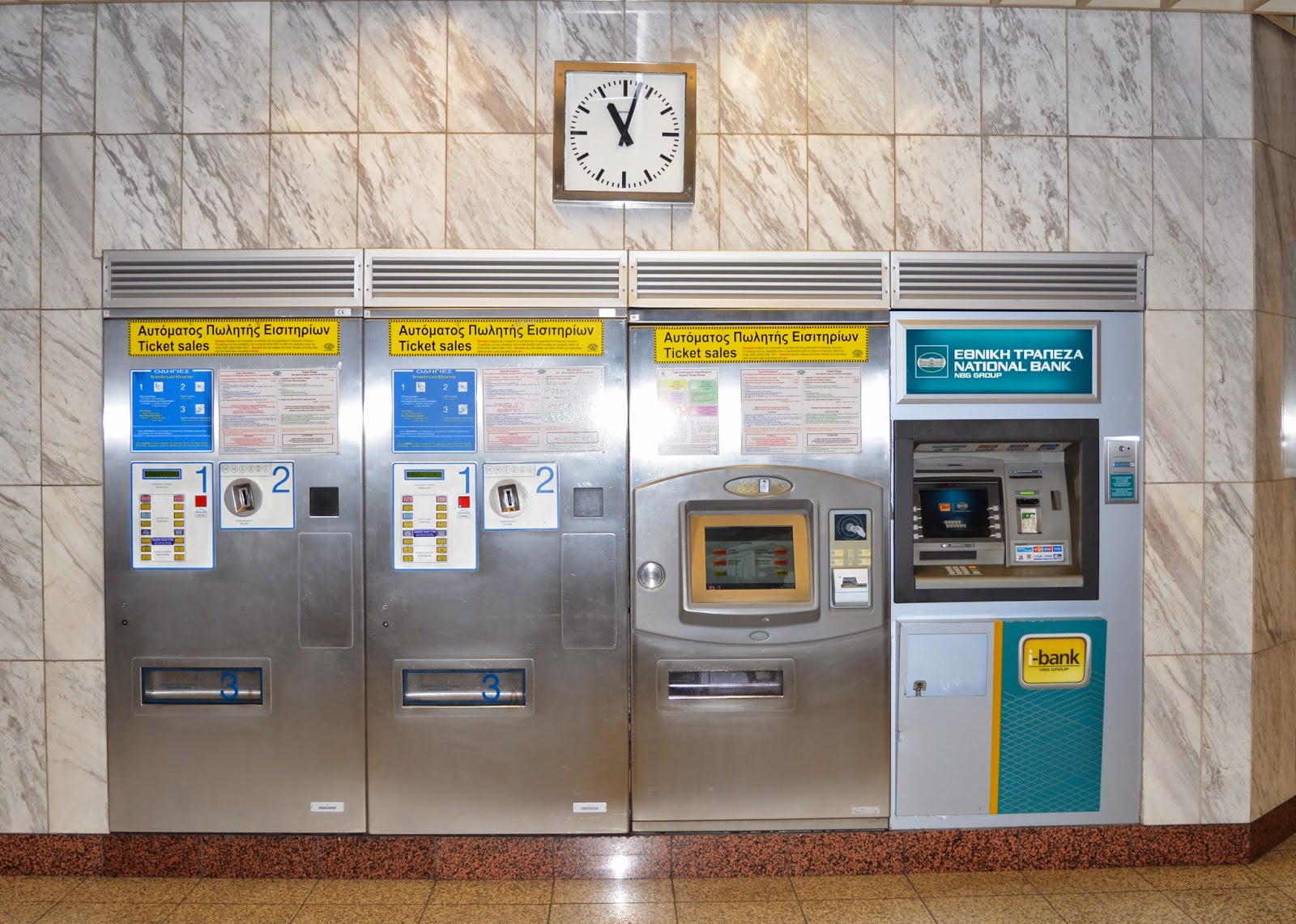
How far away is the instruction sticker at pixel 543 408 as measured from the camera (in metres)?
3.31

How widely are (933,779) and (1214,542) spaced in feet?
4.89

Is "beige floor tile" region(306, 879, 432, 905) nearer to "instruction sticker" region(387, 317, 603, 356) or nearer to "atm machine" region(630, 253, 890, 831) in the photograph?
"atm machine" region(630, 253, 890, 831)

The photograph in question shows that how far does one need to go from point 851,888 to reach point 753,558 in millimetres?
1303

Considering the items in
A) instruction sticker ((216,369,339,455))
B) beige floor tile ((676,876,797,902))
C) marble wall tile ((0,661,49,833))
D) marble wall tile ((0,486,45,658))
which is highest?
instruction sticker ((216,369,339,455))

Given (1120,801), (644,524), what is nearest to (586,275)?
(644,524)

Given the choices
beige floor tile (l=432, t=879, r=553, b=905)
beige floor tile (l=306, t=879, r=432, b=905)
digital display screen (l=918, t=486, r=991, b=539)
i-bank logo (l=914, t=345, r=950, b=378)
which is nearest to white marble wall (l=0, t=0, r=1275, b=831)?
i-bank logo (l=914, t=345, r=950, b=378)

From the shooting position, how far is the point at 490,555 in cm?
Result: 330

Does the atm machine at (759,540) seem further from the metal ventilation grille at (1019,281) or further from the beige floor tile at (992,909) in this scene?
the beige floor tile at (992,909)

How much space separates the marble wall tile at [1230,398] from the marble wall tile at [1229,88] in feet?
2.48

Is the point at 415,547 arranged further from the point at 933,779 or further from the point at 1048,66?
the point at 1048,66

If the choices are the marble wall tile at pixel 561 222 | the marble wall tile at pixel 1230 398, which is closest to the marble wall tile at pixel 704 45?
the marble wall tile at pixel 561 222

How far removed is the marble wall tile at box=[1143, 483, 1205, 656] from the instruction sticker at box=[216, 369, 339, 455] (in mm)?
3275

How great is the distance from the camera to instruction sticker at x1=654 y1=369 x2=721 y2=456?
332 cm

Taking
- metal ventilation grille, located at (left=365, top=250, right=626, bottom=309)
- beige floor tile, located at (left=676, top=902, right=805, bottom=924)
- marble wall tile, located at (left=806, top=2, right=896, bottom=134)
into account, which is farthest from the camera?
marble wall tile, located at (left=806, top=2, right=896, bottom=134)
